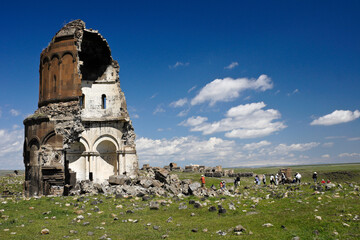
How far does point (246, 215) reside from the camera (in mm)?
9742

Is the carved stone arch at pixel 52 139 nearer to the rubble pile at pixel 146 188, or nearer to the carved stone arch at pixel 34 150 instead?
the carved stone arch at pixel 34 150

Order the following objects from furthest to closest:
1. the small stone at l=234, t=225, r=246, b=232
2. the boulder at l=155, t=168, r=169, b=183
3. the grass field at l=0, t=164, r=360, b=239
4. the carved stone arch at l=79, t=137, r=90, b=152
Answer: the carved stone arch at l=79, t=137, r=90, b=152, the boulder at l=155, t=168, r=169, b=183, the small stone at l=234, t=225, r=246, b=232, the grass field at l=0, t=164, r=360, b=239

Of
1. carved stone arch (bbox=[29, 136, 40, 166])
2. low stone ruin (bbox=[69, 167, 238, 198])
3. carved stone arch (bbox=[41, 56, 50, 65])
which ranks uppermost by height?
carved stone arch (bbox=[41, 56, 50, 65])

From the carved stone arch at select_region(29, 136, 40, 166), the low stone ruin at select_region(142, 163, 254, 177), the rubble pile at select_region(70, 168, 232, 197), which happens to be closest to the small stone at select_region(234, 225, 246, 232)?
the rubble pile at select_region(70, 168, 232, 197)

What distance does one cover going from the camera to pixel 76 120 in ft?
62.7

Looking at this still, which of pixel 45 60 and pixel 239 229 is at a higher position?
pixel 45 60

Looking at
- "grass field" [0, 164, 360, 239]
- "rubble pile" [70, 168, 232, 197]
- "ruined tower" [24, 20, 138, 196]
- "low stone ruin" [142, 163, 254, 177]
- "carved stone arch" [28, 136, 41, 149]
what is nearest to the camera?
"grass field" [0, 164, 360, 239]

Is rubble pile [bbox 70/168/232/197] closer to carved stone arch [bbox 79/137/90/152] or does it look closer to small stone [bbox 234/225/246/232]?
carved stone arch [bbox 79/137/90/152]

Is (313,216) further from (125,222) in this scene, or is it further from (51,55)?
(51,55)

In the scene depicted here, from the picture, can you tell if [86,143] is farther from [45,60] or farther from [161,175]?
[161,175]

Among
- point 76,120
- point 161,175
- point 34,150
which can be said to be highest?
point 76,120

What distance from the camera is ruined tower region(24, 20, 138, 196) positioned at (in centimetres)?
1828

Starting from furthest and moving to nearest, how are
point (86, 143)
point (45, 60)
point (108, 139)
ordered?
point (108, 139)
point (86, 143)
point (45, 60)

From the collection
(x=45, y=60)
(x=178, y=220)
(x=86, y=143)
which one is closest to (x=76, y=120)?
(x=45, y=60)
